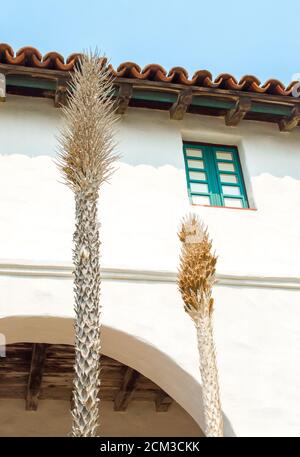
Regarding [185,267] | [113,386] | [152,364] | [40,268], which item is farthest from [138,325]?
[113,386]

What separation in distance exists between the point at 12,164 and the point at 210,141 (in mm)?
2485

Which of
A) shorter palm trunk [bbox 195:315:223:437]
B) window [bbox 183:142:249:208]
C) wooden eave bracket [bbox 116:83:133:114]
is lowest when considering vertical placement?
shorter palm trunk [bbox 195:315:223:437]

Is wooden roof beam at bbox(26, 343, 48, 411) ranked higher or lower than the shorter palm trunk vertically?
higher

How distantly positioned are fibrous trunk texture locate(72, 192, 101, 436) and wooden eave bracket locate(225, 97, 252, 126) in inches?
144

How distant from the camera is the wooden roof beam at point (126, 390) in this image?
312 inches

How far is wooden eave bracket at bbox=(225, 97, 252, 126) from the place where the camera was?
761cm

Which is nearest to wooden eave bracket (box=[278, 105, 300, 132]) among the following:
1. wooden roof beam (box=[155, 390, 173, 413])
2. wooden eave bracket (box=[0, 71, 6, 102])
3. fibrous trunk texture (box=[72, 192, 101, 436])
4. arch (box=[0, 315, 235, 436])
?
wooden eave bracket (box=[0, 71, 6, 102])

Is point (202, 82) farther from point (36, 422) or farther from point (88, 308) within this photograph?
point (36, 422)

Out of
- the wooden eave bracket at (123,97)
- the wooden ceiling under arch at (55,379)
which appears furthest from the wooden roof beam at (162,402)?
the wooden eave bracket at (123,97)

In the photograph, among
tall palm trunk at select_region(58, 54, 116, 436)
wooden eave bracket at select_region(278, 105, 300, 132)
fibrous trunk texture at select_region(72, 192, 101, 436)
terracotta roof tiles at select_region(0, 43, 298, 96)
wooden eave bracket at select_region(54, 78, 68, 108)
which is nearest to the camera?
fibrous trunk texture at select_region(72, 192, 101, 436)

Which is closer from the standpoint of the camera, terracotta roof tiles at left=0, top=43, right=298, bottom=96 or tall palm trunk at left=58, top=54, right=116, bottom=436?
tall palm trunk at left=58, top=54, right=116, bottom=436

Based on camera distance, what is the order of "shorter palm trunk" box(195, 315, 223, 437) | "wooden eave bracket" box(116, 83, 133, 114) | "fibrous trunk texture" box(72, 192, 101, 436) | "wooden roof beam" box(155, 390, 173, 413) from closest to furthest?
"fibrous trunk texture" box(72, 192, 101, 436)
"shorter palm trunk" box(195, 315, 223, 437)
"wooden eave bracket" box(116, 83, 133, 114)
"wooden roof beam" box(155, 390, 173, 413)

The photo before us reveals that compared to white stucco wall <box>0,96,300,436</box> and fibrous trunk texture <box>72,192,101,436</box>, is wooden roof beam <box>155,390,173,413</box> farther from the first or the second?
fibrous trunk texture <box>72,192,101,436</box>

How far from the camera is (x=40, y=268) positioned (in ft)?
20.1
